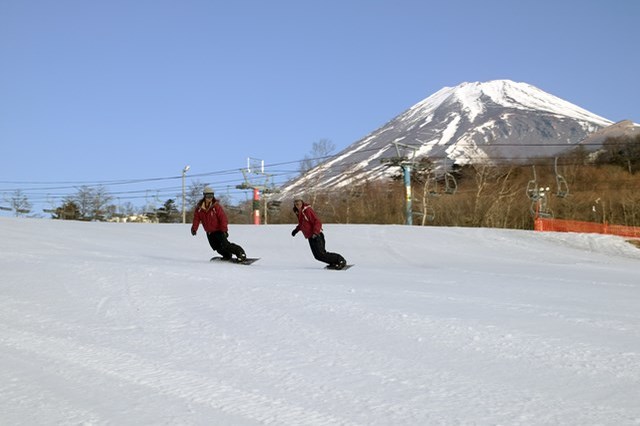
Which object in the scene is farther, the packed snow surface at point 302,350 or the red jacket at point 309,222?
the red jacket at point 309,222

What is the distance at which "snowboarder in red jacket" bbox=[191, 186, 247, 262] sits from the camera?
1332cm

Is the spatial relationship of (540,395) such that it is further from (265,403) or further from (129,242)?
(129,242)

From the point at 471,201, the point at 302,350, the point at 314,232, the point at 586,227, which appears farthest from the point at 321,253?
the point at 471,201

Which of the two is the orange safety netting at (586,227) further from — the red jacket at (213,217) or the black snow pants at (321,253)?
the red jacket at (213,217)

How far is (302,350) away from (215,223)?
29.5 feet

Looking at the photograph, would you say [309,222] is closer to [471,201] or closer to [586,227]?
[586,227]

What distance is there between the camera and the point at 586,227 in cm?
3891

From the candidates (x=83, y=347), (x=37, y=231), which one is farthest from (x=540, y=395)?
(x=37, y=231)

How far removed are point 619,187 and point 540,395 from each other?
79.4 metres

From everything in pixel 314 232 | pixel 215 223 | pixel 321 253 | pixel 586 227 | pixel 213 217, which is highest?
pixel 213 217

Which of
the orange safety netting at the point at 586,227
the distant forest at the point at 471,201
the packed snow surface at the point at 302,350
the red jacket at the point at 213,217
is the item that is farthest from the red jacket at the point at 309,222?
the distant forest at the point at 471,201

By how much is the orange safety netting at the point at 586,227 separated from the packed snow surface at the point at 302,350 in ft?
102

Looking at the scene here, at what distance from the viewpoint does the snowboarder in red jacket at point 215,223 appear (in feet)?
43.7

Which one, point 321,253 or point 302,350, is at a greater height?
point 321,253
